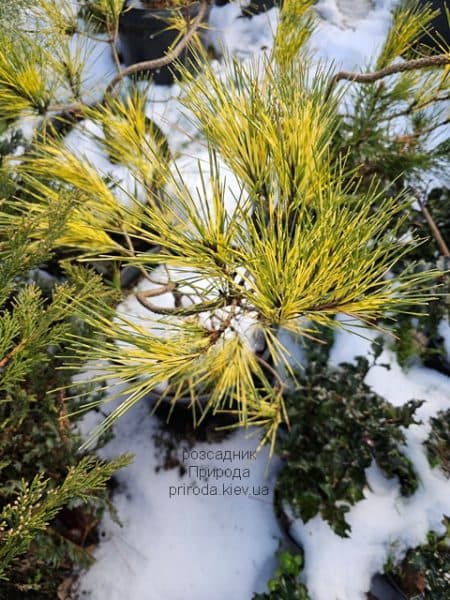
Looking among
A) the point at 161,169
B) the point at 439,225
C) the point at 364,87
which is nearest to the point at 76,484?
the point at 161,169

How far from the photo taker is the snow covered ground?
98 centimetres

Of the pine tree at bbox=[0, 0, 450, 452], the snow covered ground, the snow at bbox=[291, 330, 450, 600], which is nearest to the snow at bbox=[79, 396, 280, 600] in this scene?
the snow covered ground

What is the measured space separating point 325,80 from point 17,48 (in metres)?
0.46

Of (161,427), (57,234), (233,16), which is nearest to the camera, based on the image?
(57,234)

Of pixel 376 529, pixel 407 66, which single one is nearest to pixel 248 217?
pixel 407 66

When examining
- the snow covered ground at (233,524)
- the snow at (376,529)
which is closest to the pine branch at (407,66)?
the snow covered ground at (233,524)

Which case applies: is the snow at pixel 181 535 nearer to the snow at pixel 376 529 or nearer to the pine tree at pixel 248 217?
the snow at pixel 376 529

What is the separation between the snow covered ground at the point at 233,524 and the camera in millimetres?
976

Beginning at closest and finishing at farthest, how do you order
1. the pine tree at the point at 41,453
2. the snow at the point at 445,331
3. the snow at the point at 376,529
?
the pine tree at the point at 41,453 → the snow at the point at 376,529 → the snow at the point at 445,331

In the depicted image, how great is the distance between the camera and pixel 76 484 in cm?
51

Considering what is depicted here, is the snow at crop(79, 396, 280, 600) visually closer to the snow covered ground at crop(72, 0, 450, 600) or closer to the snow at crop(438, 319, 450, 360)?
the snow covered ground at crop(72, 0, 450, 600)

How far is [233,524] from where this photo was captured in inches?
43.6

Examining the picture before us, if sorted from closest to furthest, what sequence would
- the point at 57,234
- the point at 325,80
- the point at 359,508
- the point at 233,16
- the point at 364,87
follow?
the point at 57,234
the point at 325,80
the point at 364,87
the point at 359,508
the point at 233,16

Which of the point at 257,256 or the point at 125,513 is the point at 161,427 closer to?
the point at 125,513
